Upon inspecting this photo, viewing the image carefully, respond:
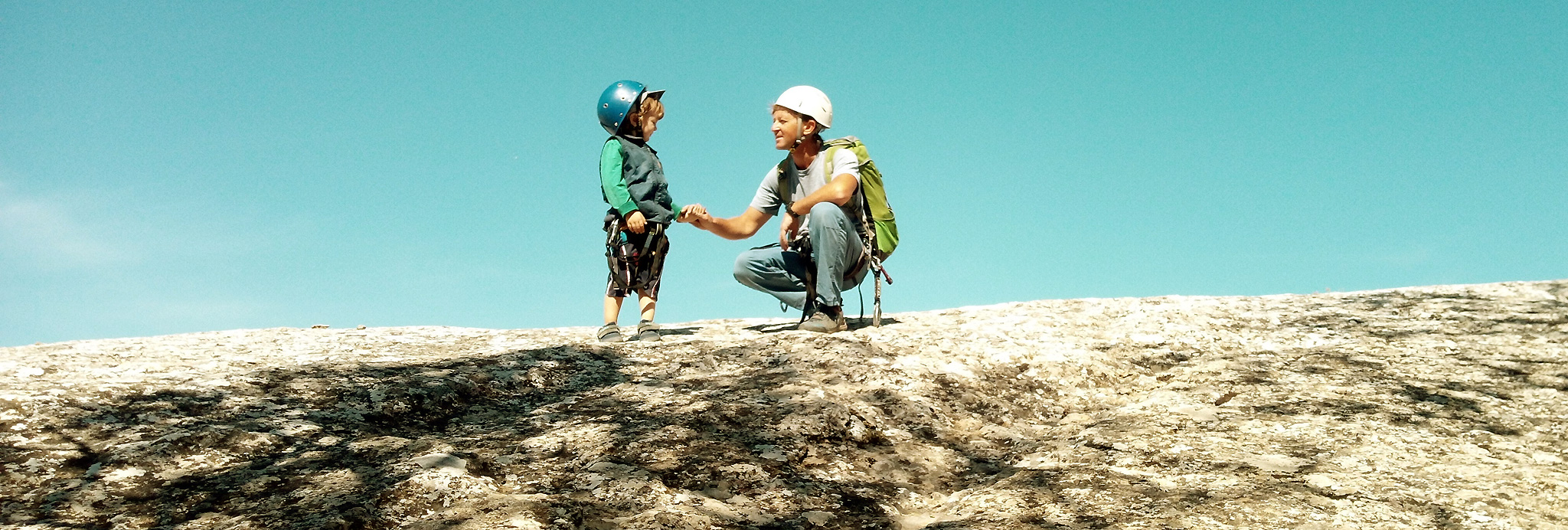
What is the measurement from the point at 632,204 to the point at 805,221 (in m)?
1.37

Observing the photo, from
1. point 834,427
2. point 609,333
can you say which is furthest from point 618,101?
point 834,427

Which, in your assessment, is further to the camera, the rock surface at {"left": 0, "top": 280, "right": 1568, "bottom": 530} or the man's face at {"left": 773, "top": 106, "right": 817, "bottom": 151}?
the man's face at {"left": 773, "top": 106, "right": 817, "bottom": 151}

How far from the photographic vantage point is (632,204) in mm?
7957

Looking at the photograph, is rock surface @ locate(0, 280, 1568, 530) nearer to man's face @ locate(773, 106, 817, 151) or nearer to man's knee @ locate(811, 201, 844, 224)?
man's knee @ locate(811, 201, 844, 224)

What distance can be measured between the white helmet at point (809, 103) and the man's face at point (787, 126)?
45 millimetres

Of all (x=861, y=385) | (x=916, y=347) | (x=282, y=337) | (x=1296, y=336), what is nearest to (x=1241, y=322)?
(x=1296, y=336)

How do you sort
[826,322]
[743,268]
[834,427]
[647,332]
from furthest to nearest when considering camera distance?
[743,268] < [647,332] < [826,322] < [834,427]

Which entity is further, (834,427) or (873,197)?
(873,197)

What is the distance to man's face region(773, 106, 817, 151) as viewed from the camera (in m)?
7.93

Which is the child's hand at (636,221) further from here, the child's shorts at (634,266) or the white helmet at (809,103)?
the white helmet at (809,103)

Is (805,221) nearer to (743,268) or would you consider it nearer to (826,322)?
(743,268)

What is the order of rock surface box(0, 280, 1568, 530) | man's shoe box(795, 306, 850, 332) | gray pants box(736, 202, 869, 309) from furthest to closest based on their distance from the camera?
gray pants box(736, 202, 869, 309) < man's shoe box(795, 306, 850, 332) < rock surface box(0, 280, 1568, 530)

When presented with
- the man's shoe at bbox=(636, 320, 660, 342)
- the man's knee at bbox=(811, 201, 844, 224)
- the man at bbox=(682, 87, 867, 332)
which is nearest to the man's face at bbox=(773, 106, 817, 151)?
the man at bbox=(682, 87, 867, 332)

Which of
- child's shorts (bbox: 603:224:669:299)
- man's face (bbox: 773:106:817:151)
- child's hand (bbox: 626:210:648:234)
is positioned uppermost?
man's face (bbox: 773:106:817:151)
